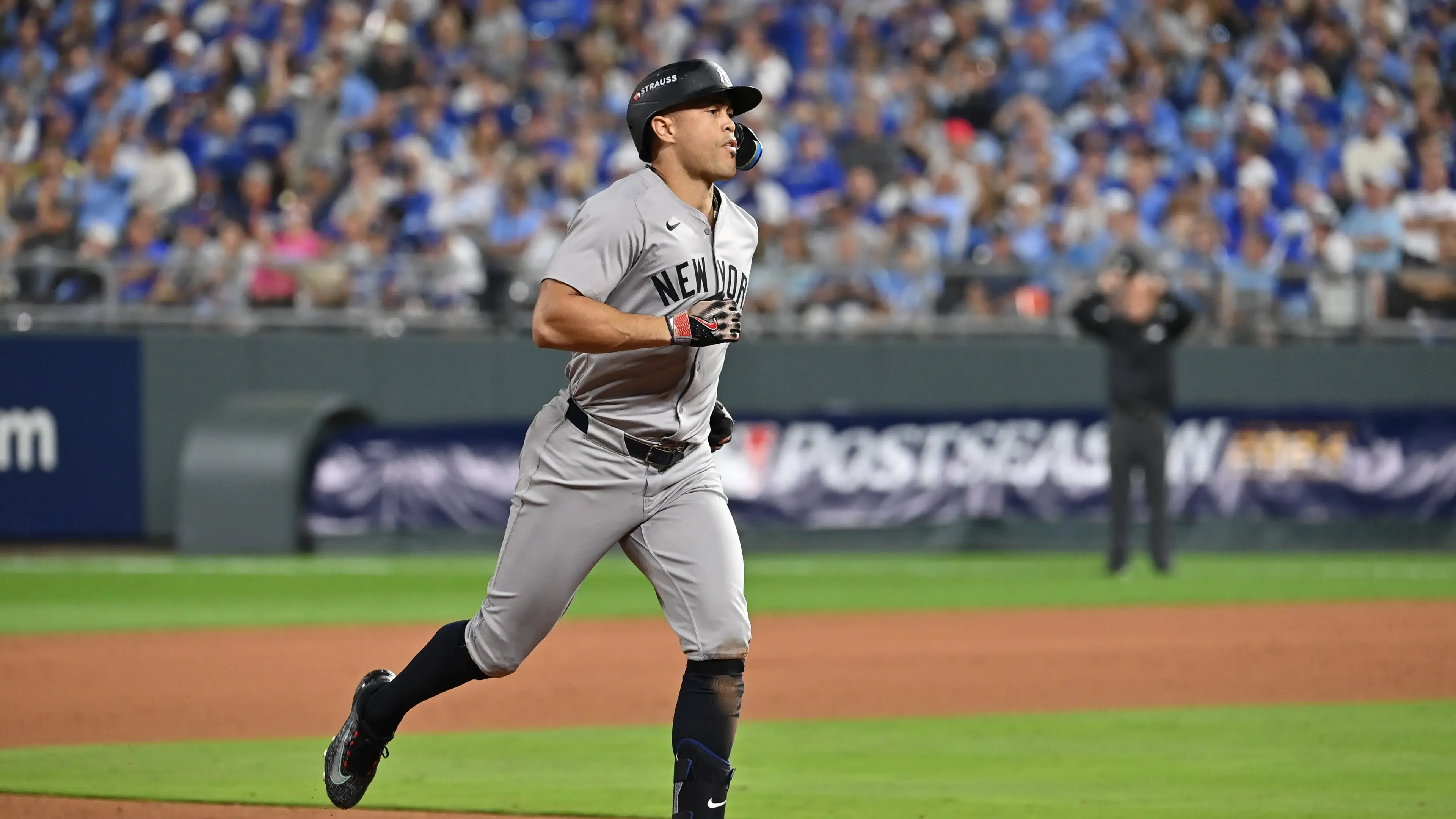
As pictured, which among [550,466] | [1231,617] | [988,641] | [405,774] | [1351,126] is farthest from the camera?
[1351,126]

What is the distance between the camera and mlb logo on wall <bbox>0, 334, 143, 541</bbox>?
17.3m

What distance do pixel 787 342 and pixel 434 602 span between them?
5.45m

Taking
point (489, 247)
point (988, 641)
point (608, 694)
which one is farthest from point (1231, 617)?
point (489, 247)

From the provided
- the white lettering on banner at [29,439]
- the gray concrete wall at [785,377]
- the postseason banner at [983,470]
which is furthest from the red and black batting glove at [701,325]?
the white lettering on banner at [29,439]

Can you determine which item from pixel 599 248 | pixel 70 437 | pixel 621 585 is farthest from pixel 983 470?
pixel 599 248

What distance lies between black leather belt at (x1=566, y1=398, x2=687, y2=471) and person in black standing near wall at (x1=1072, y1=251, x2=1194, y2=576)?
9721 mm

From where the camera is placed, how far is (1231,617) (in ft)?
41.0

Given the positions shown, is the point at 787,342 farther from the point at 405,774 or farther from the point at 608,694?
the point at 405,774

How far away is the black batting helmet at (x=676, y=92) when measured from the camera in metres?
5.25

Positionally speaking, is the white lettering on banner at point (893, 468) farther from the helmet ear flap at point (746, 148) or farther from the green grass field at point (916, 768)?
the helmet ear flap at point (746, 148)

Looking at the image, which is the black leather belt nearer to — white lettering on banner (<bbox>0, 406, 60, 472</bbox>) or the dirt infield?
the dirt infield

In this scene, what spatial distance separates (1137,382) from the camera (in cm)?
1465

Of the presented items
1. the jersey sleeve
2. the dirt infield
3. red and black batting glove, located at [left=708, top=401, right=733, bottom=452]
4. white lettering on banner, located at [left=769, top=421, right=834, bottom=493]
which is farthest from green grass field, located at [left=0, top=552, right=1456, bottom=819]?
white lettering on banner, located at [left=769, top=421, right=834, bottom=493]

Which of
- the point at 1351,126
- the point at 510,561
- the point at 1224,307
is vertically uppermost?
the point at 1351,126
